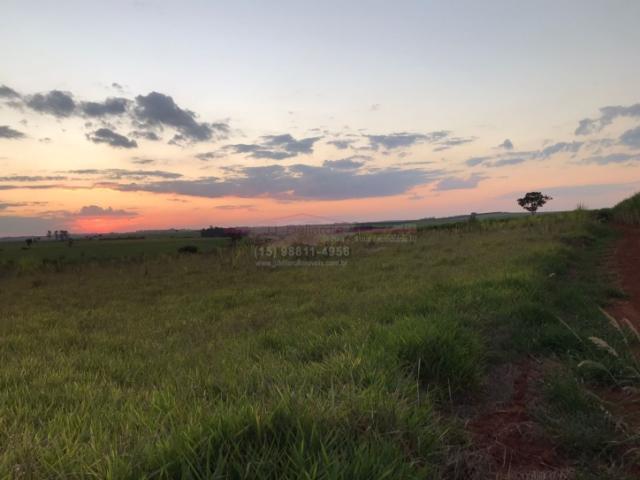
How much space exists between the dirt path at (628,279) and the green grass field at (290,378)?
43 cm

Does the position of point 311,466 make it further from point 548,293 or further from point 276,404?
point 548,293

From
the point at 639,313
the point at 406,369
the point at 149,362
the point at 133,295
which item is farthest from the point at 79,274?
the point at 639,313

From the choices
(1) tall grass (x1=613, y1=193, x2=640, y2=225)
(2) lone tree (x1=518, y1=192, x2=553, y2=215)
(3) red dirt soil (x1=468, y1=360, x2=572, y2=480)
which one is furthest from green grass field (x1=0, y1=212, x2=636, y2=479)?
(2) lone tree (x1=518, y1=192, x2=553, y2=215)

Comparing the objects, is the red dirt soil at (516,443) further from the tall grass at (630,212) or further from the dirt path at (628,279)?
the tall grass at (630,212)

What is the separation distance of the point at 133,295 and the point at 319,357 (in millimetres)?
8000

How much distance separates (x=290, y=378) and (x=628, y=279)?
31.0 feet

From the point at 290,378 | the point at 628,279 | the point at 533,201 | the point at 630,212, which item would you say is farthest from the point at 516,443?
the point at 533,201

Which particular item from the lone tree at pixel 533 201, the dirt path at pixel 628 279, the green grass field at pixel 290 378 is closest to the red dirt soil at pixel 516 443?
the green grass field at pixel 290 378

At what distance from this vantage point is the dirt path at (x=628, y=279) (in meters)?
6.27

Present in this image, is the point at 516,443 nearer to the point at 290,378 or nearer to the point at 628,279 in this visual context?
the point at 290,378

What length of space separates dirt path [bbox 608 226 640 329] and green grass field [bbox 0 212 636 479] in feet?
1.40

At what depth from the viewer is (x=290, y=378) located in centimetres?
314

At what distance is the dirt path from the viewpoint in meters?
6.27

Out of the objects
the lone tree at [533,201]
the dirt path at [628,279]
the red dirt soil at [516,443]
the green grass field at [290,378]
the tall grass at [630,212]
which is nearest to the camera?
the green grass field at [290,378]
